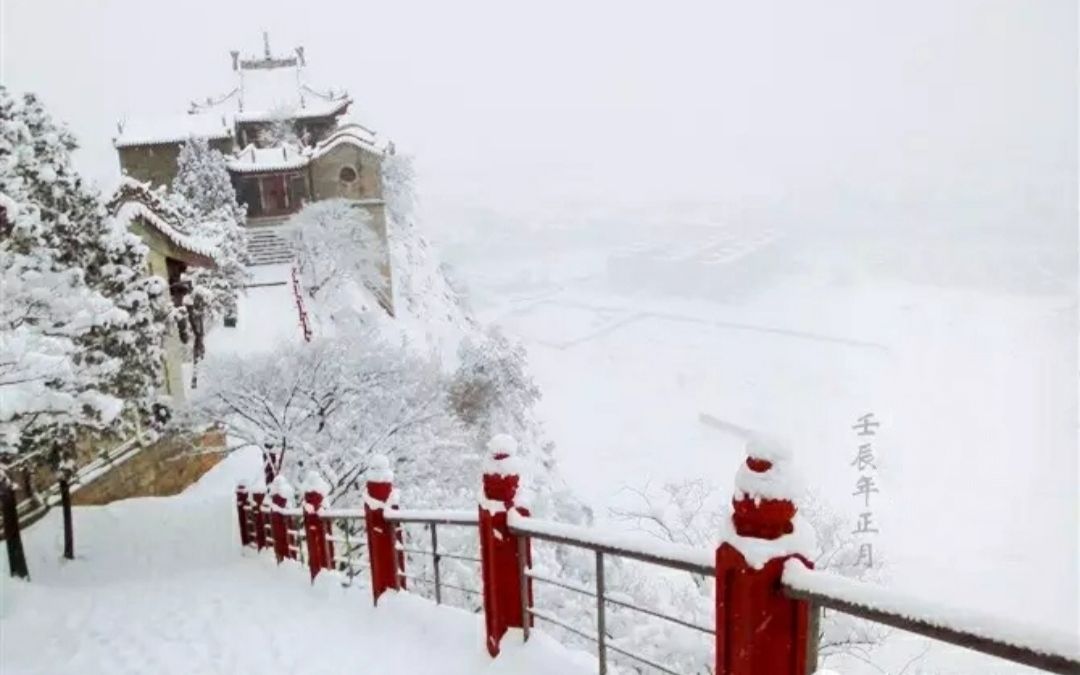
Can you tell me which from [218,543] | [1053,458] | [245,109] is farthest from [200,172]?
[1053,458]

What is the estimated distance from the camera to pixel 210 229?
25625 millimetres

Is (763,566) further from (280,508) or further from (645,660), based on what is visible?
(280,508)

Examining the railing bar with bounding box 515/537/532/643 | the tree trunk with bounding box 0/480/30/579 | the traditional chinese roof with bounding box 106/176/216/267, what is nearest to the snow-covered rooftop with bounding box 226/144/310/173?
the traditional chinese roof with bounding box 106/176/216/267

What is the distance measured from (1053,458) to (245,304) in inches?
1778

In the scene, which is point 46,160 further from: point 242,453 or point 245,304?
point 245,304

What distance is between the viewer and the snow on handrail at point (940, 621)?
1.77 meters

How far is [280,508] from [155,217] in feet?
39.6

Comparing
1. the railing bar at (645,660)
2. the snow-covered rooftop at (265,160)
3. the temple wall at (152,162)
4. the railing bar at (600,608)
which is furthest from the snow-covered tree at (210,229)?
the railing bar at (645,660)

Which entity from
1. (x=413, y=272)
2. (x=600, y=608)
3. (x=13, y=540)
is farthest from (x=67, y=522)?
(x=413, y=272)

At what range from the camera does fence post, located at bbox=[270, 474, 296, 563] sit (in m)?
10.3

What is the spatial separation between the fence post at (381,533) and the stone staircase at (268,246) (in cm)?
2972

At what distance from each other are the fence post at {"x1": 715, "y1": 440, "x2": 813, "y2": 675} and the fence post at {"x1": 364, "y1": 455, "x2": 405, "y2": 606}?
411 centimetres

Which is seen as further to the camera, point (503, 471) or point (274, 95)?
point (274, 95)

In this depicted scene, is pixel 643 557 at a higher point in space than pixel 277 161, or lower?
lower
